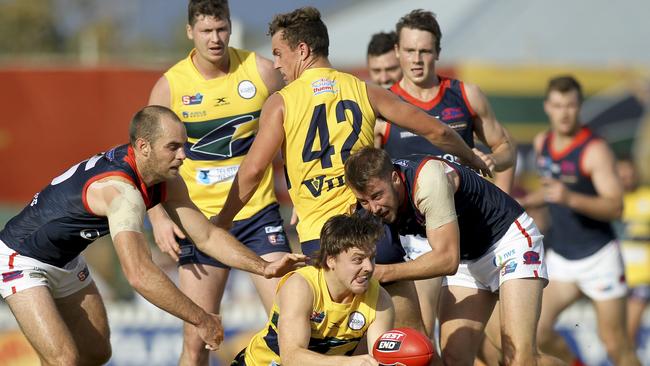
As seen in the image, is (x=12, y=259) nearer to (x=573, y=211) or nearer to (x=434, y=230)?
(x=434, y=230)

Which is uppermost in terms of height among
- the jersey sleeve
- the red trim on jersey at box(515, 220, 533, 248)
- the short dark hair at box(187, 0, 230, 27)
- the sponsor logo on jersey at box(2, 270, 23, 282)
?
the short dark hair at box(187, 0, 230, 27)

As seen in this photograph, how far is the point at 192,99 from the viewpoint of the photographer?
792 centimetres

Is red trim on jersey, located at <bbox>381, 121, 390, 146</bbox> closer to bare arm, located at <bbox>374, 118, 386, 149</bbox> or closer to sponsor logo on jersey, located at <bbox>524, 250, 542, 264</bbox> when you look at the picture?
bare arm, located at <bbox>374, 118, 386, 149</bbox>

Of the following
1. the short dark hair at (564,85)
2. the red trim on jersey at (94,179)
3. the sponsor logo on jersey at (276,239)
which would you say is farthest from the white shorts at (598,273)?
the red trim on jersey at (94,179)

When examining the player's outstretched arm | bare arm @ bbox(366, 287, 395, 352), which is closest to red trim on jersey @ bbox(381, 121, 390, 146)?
bare arm @ bbox(366, 287, 395, 352)

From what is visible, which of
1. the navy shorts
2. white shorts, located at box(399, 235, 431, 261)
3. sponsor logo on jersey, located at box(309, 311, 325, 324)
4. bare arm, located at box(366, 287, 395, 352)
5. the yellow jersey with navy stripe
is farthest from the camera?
the yellow jersey with navy stripe

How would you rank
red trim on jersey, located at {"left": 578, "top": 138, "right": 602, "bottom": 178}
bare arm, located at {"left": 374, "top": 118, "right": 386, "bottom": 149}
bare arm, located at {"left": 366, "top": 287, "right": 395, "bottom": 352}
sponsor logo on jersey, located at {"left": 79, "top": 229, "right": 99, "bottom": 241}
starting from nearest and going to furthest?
bare arm, located at {"left": 366, "top": 287, "right": 395, "bottom": 352}
sponsor logo on jersey, located at {"left": 79, "top": 229, "right": 99, "bottom": 241}
bare arm, located at {"left": 374, "top": 118, "right": 386, "bottom": 149}
red trim on jersey, located at {"left": 578, "top": 138, "right": 602, "bottom": 178}

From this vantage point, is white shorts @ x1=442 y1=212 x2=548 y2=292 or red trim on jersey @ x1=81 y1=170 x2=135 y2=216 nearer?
red trim on jersey @ x1=81 y1=170 x2=135 y2=216

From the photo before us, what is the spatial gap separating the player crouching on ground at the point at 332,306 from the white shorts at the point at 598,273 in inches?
158

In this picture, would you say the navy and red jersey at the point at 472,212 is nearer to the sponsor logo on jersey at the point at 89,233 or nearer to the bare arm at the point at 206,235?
the bare arm at the point at 206,235

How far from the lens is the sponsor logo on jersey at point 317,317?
6.18 m

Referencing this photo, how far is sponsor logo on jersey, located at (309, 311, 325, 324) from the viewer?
6.18 meters

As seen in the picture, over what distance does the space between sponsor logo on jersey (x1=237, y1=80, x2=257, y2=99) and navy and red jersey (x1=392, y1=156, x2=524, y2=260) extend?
5.48 ft

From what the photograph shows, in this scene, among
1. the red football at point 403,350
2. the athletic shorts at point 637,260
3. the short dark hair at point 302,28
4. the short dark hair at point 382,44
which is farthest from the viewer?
the athletic shorts at point 637,260
